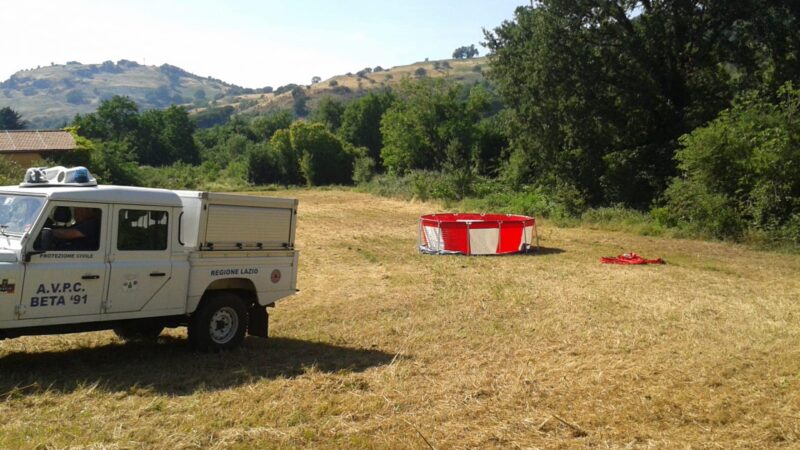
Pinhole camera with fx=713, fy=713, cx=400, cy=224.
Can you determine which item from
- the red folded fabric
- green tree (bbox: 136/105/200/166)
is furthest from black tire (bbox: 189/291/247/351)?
green tree (bbox: 136/105/200/166)

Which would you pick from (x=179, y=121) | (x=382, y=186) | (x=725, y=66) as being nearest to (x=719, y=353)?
(x=725, y=66)

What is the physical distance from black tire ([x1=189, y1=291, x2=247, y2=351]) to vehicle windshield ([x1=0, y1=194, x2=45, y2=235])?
2.34m

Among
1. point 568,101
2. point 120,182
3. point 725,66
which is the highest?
point 725,66

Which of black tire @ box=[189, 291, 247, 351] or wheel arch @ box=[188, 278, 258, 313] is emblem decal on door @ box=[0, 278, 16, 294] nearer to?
wheel arch @ box=[188, 278, 258, 313]

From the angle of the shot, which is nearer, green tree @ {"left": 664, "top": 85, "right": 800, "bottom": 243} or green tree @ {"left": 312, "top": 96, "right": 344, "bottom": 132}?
green tree @ {"left": 664, "top": 85, "right": 800, "bottom": 243}

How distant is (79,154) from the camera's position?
52625 millimetres

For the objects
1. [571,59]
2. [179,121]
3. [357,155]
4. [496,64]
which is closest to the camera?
[571,59]

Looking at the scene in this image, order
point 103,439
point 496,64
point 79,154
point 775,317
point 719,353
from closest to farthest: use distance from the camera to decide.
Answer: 1. point 103,439
2. point 719,353
3. point 775,317
4. point 496,64
5. point 79,154

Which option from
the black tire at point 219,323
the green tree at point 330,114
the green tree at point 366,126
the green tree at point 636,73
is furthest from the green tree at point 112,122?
the black tire at point 219,323

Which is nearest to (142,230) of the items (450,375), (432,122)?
(450,375)

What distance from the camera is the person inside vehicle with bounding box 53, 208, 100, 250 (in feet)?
26.9

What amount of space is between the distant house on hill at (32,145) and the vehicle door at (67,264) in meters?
43.9

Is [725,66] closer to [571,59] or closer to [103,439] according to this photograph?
[571,59]

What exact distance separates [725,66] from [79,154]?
143 ft
